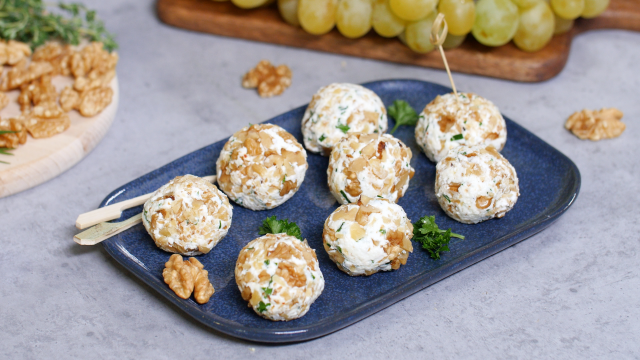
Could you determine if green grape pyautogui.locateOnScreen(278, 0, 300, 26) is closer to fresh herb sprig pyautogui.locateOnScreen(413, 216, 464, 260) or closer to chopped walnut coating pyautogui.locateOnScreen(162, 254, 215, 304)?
fresh herb sprig pyautogui.locateOnScreen(413, 216, 464, 260)

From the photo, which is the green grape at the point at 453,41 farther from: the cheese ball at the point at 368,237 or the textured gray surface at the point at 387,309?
the cheese ball at the point at 368,237

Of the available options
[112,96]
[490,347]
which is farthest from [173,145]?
[490,347]

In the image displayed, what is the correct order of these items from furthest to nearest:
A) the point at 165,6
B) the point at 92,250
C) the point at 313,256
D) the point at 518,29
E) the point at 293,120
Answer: the point at 165,6 < the point at 518,29 < the point at 293,120 < the point at 92,250 < the point at 313,256

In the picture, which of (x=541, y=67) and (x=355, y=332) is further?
(x=541, y=67)

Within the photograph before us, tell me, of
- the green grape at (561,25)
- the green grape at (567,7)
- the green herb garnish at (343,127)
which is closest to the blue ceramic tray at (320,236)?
the green herb garnish at (343,127)

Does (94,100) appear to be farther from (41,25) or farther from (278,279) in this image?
(278,279)

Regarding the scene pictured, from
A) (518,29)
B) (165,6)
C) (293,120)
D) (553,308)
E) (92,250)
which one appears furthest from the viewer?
(165,6)

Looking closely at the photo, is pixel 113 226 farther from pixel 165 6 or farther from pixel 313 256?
pixel 165 6
